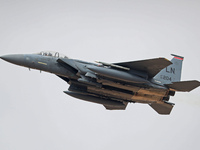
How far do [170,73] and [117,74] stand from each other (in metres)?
5.31

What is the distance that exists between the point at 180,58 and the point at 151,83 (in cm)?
421

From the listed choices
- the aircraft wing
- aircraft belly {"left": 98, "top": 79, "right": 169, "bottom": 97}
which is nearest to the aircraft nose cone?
aircraft belly {"left": 98, "top": 79, "right": 169, "bottom": 97}

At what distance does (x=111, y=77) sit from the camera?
63.8 ft

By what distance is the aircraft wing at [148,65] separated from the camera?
19.6m

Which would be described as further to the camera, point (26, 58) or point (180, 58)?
point (180, 58)

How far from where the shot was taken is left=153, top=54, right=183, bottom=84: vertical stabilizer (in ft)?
73.0

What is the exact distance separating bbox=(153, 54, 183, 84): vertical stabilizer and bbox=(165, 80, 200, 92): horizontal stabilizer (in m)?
0.73

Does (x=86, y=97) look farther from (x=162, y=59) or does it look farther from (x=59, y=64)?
(x=162, y=59)

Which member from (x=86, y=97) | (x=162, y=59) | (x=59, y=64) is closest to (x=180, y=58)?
(x=162, y=59)

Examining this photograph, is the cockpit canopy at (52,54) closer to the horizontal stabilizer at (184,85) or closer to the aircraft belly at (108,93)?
the aircraft belly at (108,93)

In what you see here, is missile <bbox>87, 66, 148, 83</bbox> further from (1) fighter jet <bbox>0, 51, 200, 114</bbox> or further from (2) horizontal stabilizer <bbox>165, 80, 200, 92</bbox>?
(2) horizontal stabilizer <bbox>165, 80, 200, 92</bbox>

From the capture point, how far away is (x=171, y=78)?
900 inches

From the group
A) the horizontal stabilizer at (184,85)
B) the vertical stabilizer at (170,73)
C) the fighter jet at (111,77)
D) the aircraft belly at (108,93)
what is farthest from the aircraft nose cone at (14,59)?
the horizontal stabilizer at (184,85)

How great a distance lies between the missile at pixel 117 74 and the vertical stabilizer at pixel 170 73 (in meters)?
2.46
